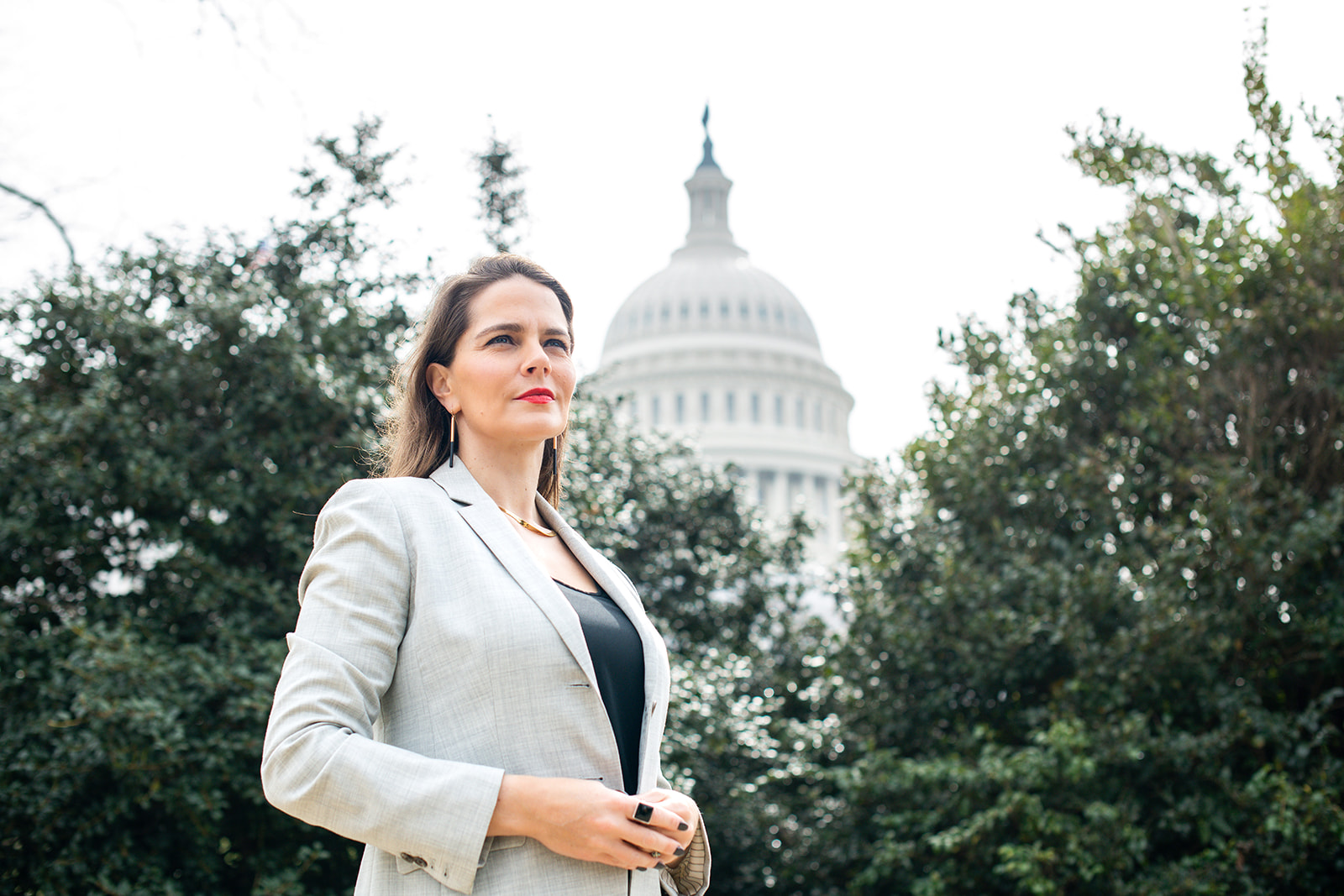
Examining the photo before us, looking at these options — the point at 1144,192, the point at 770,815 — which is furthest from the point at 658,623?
the point at 1144,192

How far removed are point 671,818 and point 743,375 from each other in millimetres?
62693

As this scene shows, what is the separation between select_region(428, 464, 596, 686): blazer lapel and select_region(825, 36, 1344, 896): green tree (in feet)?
15.6

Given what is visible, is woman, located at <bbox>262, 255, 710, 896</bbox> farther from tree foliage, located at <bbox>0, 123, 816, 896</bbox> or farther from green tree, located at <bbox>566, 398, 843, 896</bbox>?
green tree, located at <bbox>566, 398, 843, 896</bbox>

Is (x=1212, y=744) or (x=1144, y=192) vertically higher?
(x=1144, y=192)

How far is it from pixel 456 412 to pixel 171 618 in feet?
15.5

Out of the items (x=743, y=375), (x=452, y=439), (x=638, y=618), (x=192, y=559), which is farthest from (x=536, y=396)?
(x=743, y=375)

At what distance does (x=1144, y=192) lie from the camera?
716 centimetres

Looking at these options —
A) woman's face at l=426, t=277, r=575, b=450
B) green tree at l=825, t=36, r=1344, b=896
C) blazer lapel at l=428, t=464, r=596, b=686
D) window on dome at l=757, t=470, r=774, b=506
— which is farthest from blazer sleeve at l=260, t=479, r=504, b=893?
window on dome at l=757, t=470, r=774, b=506

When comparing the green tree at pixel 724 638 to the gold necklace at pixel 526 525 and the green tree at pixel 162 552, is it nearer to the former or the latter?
the green tree at pixel 162 552

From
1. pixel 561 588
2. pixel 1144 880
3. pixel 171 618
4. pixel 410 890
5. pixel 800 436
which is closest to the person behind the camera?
pixel 410 890

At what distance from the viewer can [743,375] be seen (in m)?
63.8

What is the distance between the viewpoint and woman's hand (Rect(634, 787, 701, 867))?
1373 mm

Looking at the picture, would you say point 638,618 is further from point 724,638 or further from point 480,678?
point 724,638

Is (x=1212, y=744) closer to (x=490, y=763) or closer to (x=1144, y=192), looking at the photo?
(x=1144, y=192)
